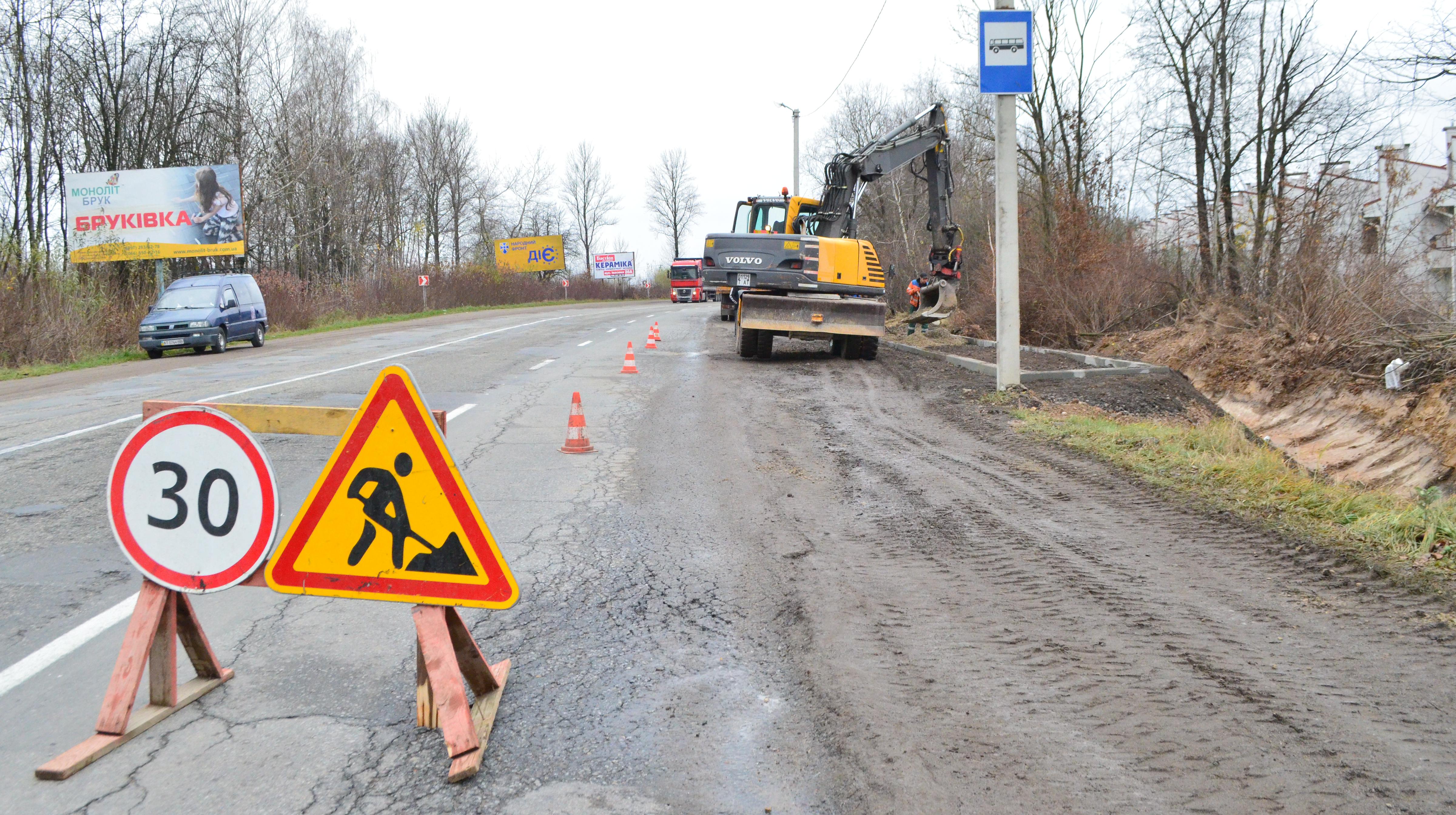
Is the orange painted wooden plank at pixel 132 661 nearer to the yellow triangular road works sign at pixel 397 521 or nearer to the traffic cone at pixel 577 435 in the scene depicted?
the yellow triangular road works sign at pixel 397 521

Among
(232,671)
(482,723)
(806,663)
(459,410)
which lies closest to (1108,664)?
(806,663)

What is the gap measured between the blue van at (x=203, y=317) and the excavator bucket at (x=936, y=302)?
52.2 ft

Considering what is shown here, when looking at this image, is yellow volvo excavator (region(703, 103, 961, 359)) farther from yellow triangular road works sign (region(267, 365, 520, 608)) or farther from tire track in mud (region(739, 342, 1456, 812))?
yellow triangular road works sign (region(267, 365, 520, 608))

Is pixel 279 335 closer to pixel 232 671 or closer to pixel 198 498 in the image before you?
pixel 232 671

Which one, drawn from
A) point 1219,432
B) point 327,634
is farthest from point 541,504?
point 1219,432

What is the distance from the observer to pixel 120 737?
3.54m

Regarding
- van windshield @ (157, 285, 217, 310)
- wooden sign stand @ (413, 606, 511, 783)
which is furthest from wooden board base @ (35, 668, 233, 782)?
van windshield @ (157, 285, 217, 310)

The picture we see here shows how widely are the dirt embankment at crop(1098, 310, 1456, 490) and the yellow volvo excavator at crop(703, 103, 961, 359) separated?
488 cm

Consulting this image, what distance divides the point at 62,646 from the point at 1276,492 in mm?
7394

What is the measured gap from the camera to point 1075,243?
63.3 ft

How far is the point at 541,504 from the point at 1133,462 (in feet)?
16.3

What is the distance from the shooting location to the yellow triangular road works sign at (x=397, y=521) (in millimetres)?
3562

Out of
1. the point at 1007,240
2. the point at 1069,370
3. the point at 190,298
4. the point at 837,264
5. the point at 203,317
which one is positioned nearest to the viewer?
the point at 1007,240

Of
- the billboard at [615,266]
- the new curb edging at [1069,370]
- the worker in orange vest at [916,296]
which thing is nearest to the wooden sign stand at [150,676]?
the new curb edging at [1069,370]
